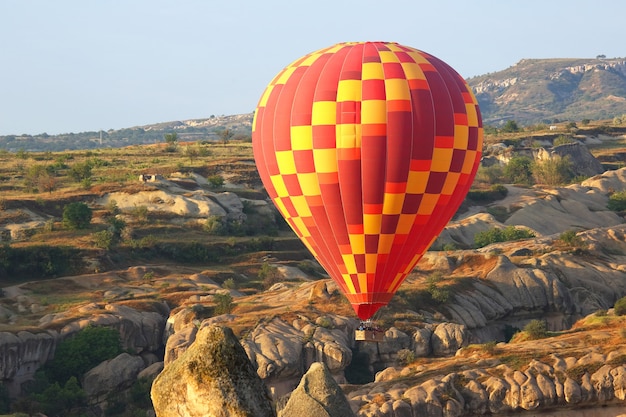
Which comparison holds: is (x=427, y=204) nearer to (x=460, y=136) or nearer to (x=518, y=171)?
(x=460, y=136)

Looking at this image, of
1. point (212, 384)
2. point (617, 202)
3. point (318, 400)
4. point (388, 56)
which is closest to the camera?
point (212, 384)

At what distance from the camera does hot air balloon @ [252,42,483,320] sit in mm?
49125

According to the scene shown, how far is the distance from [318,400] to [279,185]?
12662 millimetres

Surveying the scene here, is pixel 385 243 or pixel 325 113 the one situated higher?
pixel 325 113

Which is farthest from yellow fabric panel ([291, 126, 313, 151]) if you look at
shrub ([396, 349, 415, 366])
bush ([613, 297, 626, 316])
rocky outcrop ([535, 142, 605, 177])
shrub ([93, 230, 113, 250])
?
rocky outcrop ([535, 142, 605, 177])

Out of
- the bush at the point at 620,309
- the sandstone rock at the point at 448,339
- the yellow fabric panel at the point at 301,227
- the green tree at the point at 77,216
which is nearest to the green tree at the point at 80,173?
the green tree at the point at 77,216

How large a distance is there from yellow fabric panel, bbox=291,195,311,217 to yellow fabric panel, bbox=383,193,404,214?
3567 millimetres

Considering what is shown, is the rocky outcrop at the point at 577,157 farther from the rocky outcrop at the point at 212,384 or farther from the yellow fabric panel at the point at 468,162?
the rocky outcrop at the point at 212,384

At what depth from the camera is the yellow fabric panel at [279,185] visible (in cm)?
5175

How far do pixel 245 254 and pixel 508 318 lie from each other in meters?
31.6

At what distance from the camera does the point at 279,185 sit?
5209cm

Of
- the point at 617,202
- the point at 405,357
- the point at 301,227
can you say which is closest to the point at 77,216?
the point at 405,357

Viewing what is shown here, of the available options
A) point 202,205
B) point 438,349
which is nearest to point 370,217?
point 438,349

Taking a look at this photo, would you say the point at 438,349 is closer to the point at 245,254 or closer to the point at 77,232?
the point at 245,254
